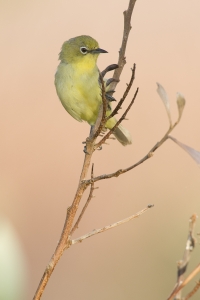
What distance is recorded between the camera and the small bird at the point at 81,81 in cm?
253

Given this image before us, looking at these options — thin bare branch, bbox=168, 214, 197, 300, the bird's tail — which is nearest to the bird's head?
the bird's tail

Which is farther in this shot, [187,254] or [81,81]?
[81,81]

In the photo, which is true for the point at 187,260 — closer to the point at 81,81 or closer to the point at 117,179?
the point at 81,81

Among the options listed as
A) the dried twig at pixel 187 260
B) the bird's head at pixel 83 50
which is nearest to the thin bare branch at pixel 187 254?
the dried twig at pixel 187 260

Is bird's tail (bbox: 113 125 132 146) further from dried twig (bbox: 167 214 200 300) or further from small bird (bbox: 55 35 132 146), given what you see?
dried twig (bbox: 167 214 200 300)

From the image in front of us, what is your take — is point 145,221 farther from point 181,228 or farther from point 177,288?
point 177,288

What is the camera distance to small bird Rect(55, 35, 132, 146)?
253 centimetres

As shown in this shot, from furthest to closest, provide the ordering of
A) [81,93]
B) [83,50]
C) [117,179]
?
[117,179] < [83,50] < [81,93]

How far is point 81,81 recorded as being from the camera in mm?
2553

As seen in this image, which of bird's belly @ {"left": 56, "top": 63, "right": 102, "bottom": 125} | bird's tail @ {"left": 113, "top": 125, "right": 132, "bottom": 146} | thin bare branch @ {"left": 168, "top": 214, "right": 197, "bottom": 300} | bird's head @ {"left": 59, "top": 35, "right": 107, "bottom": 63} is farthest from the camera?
bird's tail @ {"left": 113, "top": 125, "right": 132, "bottom": 146}

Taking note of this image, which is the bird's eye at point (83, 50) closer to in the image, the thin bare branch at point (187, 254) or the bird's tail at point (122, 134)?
the bird's tail at point (122, 134)

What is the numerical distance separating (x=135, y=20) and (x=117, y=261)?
10.4 ft

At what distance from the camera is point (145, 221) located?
4.78 meters

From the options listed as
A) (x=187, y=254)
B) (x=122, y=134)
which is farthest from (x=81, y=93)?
(x=187, y=254)
